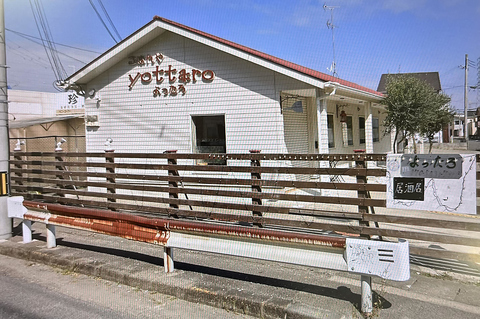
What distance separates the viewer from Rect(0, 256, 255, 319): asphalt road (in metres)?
4.15

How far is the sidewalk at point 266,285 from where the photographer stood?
12.4ft

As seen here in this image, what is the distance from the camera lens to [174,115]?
1148 centimetres

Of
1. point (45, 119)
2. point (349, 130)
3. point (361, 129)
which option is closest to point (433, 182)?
point (349, 130)

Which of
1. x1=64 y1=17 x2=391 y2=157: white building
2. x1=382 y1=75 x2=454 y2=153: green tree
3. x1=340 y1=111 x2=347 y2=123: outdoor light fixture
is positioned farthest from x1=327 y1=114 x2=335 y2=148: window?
x1=382 y1=75 x2=454 y2=153: green tree

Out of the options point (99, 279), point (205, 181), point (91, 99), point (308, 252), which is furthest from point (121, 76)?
point (308, 252)

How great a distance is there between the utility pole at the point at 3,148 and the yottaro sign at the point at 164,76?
193 inches

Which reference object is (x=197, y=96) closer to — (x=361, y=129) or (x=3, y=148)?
(x=3, y=148)

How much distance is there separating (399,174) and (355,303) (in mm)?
1368

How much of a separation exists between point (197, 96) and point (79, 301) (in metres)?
7.48

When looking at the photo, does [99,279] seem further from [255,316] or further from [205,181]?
[255,316]

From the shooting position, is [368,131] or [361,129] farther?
[361,129]

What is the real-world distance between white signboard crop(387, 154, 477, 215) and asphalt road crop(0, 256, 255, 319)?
2.10 metres

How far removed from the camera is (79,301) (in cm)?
452

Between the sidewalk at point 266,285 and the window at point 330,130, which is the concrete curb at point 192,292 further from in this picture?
the window at point 330,130
